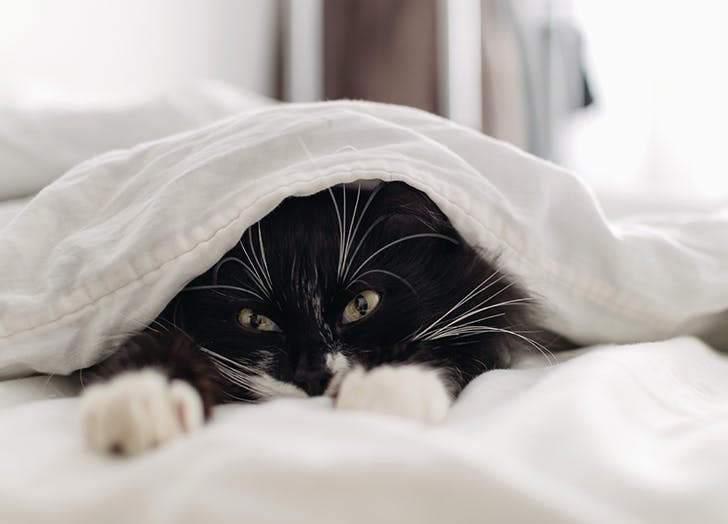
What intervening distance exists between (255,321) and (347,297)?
0.44ft

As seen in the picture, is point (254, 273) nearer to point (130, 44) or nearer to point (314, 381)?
point (314, 381)

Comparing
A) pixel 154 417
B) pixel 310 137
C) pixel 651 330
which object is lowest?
pixel 651 330

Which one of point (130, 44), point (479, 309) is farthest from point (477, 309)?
point (130, 44)

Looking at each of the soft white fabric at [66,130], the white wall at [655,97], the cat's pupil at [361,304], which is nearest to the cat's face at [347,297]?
the cat's pupil at [361,304]

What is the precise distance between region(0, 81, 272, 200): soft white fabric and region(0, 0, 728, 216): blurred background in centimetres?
133

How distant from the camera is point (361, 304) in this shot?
3.34 ft

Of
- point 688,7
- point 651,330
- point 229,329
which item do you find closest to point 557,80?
point 688,7

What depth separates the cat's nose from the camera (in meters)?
0.93

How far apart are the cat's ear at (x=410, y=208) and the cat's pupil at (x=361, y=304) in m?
0.12

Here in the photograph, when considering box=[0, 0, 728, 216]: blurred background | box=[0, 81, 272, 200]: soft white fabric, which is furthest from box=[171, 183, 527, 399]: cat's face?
A: box=[0, 0, 728, 216]: blurred background

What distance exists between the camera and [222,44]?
10.9 ft

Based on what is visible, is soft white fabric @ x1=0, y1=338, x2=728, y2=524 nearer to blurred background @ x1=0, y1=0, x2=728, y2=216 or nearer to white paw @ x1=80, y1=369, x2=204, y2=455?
white paw @ x1=80, y1=369, x2=204, y2=455

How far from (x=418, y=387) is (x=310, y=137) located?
0.40m

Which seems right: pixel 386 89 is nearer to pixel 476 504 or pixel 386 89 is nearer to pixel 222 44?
pixel 222 44
